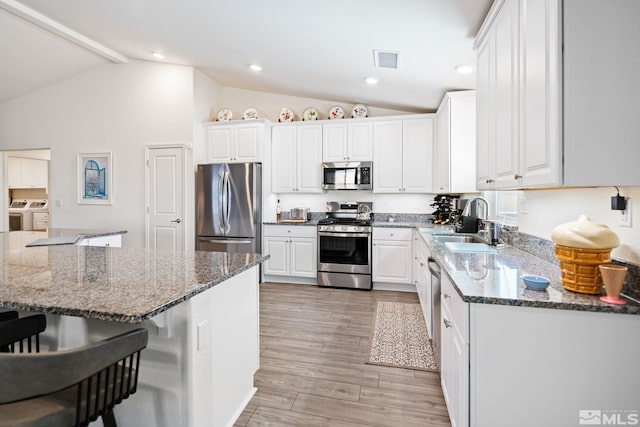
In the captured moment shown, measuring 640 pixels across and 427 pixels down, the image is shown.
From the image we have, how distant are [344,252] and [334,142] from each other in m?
1.65

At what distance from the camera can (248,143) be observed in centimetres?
464

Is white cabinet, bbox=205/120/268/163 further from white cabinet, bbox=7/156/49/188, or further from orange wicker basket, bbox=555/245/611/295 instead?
white cabinet, bbox=7/156/49/188

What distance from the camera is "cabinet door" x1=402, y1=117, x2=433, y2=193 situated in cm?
432

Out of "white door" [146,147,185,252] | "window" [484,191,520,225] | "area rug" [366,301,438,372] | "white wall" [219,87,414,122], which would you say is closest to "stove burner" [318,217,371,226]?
"area rug" [366,301,438,372]

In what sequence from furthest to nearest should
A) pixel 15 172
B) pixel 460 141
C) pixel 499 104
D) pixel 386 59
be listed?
pixel 15 172 < pixel 460 141 < pixel 386 59 < pixel 499 104

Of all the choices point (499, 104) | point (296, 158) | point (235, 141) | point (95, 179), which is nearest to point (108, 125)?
point (95, 179)

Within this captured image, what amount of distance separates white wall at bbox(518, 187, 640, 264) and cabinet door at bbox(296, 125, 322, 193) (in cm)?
284

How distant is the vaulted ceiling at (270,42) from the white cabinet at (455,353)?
6.03ft

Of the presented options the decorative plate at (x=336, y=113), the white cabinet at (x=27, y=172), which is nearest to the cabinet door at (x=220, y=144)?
the decorative plate at (x=336, y=113)

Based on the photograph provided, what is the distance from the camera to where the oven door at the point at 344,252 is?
4254 mm

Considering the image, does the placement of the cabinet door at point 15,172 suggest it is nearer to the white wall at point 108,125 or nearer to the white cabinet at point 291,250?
the white wall at point 108,125

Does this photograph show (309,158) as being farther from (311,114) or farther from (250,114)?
(250,114)

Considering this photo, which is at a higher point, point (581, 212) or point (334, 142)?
point (334, 142)

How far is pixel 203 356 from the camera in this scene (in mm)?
1434
